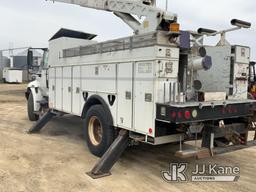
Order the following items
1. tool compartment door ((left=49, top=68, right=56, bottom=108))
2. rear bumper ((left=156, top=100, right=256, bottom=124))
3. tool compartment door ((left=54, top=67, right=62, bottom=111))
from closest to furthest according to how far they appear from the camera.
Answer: rear bumper ((left=156, top=100, right=256, bottom=124)) → tool compartment door ((left=54, top=67, right=62, bottom=111)) → tool compartment door ((left=49, top=68, right=56, bottom=108))

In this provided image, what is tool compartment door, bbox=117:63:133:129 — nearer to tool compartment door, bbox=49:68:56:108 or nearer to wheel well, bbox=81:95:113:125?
wheel well, bbox=81:95:113:125

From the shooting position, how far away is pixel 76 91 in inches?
284

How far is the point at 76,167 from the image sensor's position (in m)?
5.75

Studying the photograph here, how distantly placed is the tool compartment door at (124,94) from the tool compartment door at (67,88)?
7.41ft

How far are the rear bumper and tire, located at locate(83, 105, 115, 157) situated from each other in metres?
1.48

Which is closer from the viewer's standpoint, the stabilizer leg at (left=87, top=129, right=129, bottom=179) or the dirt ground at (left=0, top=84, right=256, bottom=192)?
the dirt ground at (left=0, top=84, right=256, bottom=192)

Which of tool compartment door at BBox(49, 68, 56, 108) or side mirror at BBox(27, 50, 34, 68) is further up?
side mirror at BBox(27, 50, 34, 68)

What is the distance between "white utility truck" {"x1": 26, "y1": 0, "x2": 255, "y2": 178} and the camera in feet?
15.8

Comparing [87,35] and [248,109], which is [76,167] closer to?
[248,109]

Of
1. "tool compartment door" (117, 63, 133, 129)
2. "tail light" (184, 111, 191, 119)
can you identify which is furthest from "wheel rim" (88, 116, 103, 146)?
"tail light" (184, 111, 191, 119)

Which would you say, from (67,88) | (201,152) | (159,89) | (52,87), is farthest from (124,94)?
(52,87)

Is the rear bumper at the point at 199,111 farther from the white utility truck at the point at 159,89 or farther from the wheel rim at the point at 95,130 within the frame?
the wheel rim at the point at 95,130

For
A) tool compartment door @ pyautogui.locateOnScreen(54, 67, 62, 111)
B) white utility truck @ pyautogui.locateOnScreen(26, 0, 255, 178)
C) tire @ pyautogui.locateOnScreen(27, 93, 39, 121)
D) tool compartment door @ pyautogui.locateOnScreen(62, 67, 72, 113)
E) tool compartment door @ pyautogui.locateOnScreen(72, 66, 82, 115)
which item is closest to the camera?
white utility truck @ pyautogui.locateOnScreen(26, 0, 255, 178)

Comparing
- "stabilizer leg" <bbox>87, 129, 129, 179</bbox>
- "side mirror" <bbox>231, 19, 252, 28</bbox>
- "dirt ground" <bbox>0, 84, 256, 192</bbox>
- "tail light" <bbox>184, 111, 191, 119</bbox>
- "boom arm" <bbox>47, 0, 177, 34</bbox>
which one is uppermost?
"boom arm" <bbox>47, 0, 177, 34</bbox>
